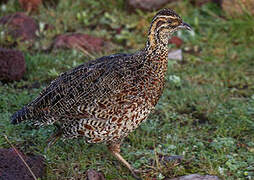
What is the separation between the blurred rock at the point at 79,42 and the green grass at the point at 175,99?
17 centimetres

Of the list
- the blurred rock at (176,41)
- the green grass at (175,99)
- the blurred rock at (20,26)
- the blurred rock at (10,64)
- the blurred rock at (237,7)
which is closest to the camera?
the green grass at (175,99)

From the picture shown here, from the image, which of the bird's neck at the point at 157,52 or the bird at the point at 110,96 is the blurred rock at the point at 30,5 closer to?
the bird at the point at 110,96

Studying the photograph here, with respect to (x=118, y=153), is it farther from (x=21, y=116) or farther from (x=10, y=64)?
(x=10, y=64)

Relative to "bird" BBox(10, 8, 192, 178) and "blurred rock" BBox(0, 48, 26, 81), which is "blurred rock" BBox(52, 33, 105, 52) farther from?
"bird" BBox(10, 8, 192, 178)

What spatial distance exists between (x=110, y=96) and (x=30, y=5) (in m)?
4.62

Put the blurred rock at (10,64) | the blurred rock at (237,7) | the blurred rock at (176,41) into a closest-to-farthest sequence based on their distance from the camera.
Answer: the blurred rock at (10,64), the blurred rock at (176,41), the blurred rock at (237,7)

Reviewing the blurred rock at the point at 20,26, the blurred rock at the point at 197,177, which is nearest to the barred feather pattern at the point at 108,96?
the blurred rock at the point at 197,177

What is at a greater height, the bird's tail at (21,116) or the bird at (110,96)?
the bird at (110,96)

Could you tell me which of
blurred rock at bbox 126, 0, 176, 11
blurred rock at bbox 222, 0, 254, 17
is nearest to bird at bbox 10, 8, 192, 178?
blurred rock at bbox 126, 0, 176, 11

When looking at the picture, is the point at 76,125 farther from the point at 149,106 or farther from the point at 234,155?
the point at 234,155

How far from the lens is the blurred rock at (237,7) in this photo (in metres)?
8.00

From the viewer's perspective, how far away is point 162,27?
4.42 metres

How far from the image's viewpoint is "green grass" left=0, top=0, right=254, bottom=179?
4.60 m

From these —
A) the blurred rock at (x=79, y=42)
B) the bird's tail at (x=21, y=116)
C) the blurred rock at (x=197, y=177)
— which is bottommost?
the blurred rock at (x=197, y=177)
